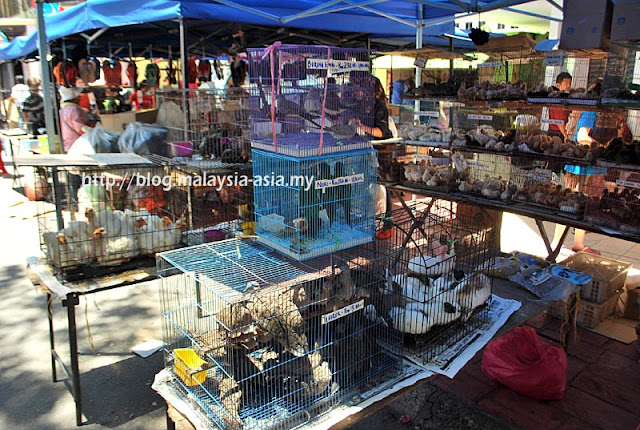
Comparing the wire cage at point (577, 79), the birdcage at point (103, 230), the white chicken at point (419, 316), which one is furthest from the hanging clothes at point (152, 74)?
the white chicken at point (419, 316)

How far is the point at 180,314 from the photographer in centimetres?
238

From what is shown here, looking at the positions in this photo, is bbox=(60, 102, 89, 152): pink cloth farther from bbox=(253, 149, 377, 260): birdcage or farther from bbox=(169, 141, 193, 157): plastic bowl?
bbox=(253, 149, 377, 260): birdcage

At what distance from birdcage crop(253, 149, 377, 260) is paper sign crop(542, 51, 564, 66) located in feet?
7.49

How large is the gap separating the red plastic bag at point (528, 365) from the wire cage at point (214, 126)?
9.23 ft

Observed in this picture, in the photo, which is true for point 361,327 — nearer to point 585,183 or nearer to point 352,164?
point 352,164

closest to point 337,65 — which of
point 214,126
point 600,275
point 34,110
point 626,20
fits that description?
point 626,20

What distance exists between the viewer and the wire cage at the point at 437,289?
7.55 ft

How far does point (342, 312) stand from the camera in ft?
6.66

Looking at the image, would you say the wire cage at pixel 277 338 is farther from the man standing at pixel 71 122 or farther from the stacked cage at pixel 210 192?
the man standing at pixel 71 122

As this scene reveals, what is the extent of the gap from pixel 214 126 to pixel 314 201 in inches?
137

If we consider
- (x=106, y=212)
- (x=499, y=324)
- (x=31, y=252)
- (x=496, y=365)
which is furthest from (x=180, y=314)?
(x=31, y=252)

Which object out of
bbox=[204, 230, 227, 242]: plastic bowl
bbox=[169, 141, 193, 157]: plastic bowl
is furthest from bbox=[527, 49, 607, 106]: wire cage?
bbox=[169, 141, 193, 157]: plastic bowl

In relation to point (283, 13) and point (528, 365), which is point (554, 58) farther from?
point (283, 13)

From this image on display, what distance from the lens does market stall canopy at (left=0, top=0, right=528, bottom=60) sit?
16.3ft
